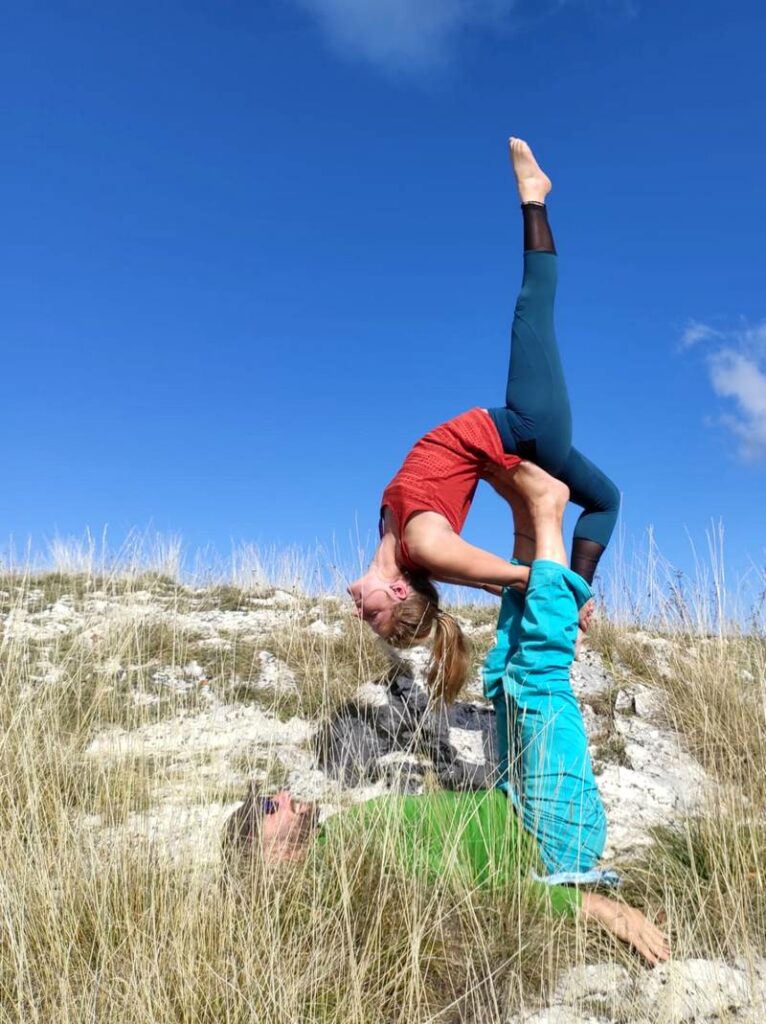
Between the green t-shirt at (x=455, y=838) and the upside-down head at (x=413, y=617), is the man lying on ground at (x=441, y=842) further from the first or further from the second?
the upside-down head at (x=413, y=617)

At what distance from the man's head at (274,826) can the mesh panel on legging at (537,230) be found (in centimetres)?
267

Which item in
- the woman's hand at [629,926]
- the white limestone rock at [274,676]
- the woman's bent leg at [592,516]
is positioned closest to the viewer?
the woman's hand at [629,926]

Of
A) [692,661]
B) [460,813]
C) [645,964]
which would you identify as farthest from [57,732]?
[692,661]

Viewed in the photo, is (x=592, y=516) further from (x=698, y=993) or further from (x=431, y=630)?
(x=698, y=993)

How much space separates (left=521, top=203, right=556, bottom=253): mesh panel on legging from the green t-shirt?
8.06 feet

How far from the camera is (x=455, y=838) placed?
9.82ft

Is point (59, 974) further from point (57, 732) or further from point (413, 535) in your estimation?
point (413, 535)

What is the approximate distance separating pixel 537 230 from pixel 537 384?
2.50 feet

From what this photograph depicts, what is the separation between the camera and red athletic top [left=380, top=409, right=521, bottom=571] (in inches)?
151

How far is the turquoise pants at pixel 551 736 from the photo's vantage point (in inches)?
124

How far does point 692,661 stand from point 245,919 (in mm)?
3614

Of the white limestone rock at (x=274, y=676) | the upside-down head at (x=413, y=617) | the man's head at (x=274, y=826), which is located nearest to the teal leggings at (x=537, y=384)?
the upside-down head at (x=413, y=617)

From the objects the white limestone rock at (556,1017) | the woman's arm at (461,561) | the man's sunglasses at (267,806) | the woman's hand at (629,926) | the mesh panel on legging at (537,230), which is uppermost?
the mesh panel on legging at (537,230)

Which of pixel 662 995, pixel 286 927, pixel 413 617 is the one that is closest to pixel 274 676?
pixel 413 617
